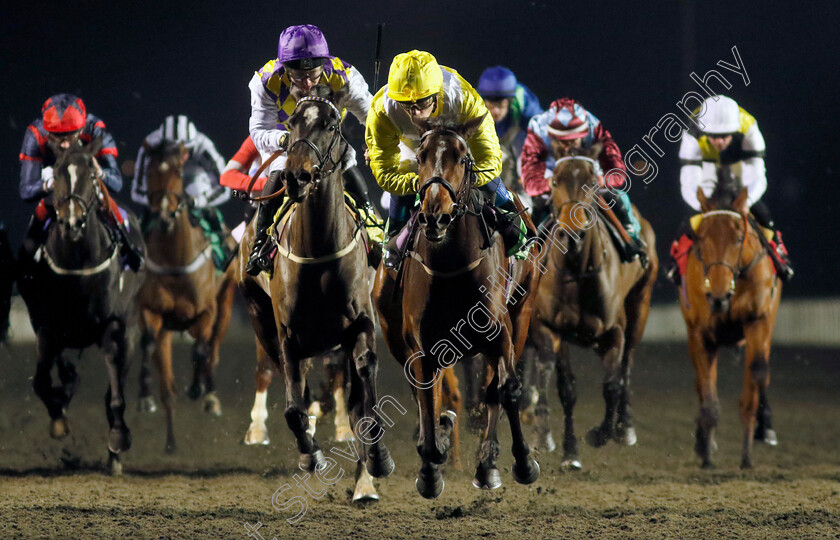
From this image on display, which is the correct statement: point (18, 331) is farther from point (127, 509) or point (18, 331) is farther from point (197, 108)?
point (127, 509)

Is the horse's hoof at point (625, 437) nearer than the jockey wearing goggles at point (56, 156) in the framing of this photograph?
No

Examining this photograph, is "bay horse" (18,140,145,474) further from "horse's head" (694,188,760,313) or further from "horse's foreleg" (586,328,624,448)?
"horse's head" (694,188,760,313)

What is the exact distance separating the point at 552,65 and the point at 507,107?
6.32 m

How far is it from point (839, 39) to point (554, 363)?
8.90 meters

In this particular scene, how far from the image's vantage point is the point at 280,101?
4809 mm

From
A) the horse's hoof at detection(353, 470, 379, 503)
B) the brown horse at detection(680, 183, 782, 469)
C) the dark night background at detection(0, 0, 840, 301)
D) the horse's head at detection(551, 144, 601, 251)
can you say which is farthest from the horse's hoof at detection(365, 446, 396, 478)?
the dark night background at detection(0, 0, 840, 301)

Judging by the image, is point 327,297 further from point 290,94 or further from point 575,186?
point 575,186

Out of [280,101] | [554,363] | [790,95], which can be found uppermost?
[790,95]

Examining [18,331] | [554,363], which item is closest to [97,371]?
[18,331]

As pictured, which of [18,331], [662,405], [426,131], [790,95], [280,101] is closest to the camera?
[426,131]

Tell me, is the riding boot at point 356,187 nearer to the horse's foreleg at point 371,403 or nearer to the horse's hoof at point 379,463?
the horse's foreleg at point 371,403

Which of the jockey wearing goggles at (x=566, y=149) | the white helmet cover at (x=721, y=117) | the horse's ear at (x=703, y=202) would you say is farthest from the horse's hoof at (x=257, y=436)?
the white helmet cover at (x=721, y=117)

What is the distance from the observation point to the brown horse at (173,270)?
7238 mm

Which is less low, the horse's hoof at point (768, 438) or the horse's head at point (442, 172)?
the horse's head at point (442, 172)
